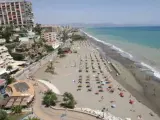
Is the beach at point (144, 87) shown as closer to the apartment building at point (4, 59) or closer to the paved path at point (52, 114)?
the paved path at point (52, 114)

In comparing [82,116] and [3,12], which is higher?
[3,12]

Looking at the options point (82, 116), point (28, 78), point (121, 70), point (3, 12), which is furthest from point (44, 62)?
point (3, 12)

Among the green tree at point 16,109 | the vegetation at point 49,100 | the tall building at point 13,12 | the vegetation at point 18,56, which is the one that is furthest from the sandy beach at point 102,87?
the tall building at point 13,12

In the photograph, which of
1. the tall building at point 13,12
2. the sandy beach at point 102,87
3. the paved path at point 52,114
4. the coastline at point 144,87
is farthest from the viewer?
the tall building at point 13,12

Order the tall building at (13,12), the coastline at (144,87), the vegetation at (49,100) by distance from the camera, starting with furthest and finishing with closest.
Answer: the tall building at (13,12)
the coastline at (144,87)
the vegetation at (49,100)

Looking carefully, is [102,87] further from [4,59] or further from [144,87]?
[4,59]

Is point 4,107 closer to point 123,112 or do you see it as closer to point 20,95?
point 20,95

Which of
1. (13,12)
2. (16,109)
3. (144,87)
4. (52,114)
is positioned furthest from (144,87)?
(13,12)

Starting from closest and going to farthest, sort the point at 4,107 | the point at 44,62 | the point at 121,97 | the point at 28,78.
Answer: the point at 4,107, the point at 121,97, the point at 28,78, the point at 44,62

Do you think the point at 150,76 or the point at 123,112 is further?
the point at 150,76
